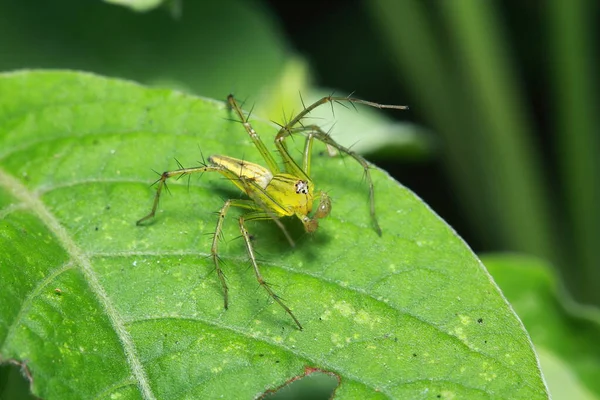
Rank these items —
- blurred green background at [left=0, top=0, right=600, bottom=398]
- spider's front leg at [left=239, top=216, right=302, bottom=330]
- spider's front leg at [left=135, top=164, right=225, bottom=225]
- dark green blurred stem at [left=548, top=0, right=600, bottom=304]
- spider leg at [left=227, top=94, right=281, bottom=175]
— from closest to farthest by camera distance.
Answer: spider's front leg at [left=239, top=216, right=302, bottom=330]
spider's front leg at [left=135, top=164, right=225, bottom=225]
spider leg at [left=227, top=94, right=281, bottom=175]
blurred green background at [left=0, top=0, right=600, bottom=398]
dark green blurred stem at [left=548, top=0, right=600, bottom=304]

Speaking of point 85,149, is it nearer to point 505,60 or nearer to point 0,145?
point 0,145

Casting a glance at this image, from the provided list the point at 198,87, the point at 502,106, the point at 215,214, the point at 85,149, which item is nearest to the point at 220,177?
the point at 215,214

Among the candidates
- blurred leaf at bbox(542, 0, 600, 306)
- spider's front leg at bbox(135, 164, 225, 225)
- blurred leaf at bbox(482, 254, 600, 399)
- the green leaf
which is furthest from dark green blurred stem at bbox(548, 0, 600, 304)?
spider's front leg at bbox(135, 164, 225, 225)

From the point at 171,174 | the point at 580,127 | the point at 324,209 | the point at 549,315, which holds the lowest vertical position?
the point at 549,315

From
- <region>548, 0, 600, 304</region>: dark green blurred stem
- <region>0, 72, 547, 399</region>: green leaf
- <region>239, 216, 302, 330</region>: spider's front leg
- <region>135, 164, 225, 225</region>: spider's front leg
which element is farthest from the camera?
<region>548, 0, 600, 304</region>: dark green blurred stem

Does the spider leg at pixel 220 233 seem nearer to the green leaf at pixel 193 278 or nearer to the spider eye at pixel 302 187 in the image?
the green leaf at pixel 193 278

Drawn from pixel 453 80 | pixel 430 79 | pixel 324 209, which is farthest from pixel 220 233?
pixel 453 80

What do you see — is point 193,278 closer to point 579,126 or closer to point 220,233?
point 220,233

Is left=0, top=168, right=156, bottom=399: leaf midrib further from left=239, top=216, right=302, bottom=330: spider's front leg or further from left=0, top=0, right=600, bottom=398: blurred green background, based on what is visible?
left=0, top=0, right=600, bottom=398: blurred green background
